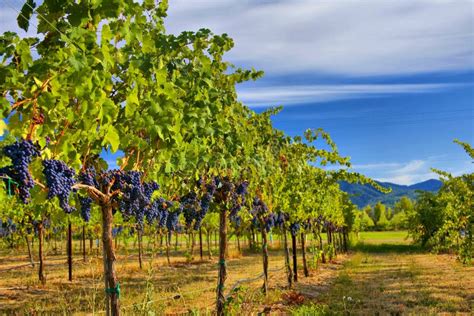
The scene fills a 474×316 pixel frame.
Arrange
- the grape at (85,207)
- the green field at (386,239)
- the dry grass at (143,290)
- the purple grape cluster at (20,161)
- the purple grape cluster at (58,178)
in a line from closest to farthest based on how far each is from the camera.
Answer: the purple grape cluster at (20,161) < the purple grape cluster at (58,178) < the grape at (85,207) < the dry grass at (143,290) < the green field at (386,239)

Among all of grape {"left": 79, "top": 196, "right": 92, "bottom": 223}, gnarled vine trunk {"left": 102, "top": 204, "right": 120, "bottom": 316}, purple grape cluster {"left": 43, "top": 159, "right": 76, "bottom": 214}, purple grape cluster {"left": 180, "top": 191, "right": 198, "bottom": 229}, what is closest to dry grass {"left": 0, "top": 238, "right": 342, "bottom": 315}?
purple grape cluster {"left": 180, "top": 191, "right": 198, "bottom": 229}

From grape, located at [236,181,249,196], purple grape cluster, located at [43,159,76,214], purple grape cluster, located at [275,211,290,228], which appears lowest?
purple grape cluster, located at [275,211,290,228]

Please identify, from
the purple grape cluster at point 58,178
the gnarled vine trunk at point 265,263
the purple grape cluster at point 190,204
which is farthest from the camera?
the gnarled vine trunk at point 265,263

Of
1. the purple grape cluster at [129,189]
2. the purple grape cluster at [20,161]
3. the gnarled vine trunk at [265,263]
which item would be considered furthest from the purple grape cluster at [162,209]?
the gnarled vine trunk at [265,263]

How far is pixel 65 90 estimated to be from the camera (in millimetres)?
4102

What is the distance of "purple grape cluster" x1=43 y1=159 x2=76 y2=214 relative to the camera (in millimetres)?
Result: 3979

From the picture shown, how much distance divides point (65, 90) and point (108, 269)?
2.23m

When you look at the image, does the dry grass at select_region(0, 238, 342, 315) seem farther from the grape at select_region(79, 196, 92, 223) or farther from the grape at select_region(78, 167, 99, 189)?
the grape at select_region(78, 167, 99, 189)

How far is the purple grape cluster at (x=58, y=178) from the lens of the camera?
3.98 m

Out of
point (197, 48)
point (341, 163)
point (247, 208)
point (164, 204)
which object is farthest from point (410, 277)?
point (197, 48)

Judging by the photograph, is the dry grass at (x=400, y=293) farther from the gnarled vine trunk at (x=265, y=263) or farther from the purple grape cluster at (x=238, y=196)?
the purple grape cluster at (x=238, y=196)

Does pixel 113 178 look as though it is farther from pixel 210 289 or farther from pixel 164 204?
pixel 210 289

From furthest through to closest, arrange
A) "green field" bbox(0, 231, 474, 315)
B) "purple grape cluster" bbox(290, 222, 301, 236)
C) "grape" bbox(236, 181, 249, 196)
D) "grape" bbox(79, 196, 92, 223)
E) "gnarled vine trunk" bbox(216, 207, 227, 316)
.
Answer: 1. "purple grape cluster" bbox(290, 222, 301, 236)
2. "green field" bbox(0, 231, 474, 315)
3. "grape" bbox(236, 181, 249, 196)
4. "gnarled vine trunk" bbox(216, 207, 227, 316)
5. "grape" bbox(79, 196, 92, 223)

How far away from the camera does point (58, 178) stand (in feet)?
13.2
